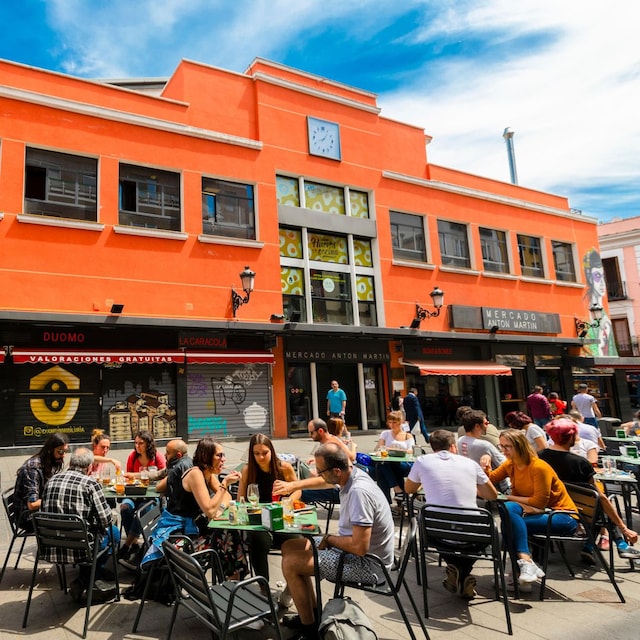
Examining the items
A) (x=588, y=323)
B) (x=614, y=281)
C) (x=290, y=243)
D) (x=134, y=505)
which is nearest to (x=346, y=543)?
(x=134, y=505)

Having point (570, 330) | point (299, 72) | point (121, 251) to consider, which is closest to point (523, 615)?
point (121, 251)

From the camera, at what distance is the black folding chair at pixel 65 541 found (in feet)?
13.6

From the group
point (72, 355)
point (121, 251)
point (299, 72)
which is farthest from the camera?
point (299, 72)

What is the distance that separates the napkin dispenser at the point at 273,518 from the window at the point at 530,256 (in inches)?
775

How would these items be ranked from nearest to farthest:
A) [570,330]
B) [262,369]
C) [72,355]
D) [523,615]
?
1. [523,615]
2. [72,355]
3. [262,369]
4. [570,330]

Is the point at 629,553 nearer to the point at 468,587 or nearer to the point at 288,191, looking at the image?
the point at 468,587

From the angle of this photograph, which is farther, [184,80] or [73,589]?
[184,80]

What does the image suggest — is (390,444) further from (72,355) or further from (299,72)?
(299,72)

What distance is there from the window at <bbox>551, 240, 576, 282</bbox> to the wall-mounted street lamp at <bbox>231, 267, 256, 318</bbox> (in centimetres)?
1435

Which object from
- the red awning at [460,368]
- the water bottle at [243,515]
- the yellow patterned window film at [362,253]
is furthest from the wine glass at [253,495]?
the yellow patterned window film at [362,253]

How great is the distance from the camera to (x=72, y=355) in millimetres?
12266

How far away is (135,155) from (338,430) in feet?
33.0

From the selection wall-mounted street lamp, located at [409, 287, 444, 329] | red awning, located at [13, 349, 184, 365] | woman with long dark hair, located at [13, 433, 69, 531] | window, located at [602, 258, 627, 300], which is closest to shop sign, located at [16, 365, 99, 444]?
red awning, located at [13, 349, 184, 365]

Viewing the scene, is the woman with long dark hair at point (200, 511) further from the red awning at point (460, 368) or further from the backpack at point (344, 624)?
the red awning at point (460, 368)
